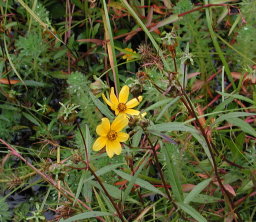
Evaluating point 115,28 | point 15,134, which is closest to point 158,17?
point 115,28

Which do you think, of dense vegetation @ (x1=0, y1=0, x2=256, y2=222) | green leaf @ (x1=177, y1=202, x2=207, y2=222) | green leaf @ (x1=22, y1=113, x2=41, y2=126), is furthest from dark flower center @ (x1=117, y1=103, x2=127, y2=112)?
green leaf @ (x1=22, y1=113, x2=41, y2=126)

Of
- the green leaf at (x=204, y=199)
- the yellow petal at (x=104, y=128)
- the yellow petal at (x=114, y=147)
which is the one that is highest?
the yellow petal at (x=104, y=128)

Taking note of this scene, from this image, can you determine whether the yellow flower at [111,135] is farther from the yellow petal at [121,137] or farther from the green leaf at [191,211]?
the green leaf at [191,211]

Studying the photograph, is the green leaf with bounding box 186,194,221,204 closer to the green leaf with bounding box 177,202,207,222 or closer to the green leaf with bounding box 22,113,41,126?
the green leaf with bounding box 177,202,207,222

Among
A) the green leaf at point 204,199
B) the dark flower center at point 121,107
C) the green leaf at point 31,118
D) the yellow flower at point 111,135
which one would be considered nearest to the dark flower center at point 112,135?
the yellow flower at point 111,135

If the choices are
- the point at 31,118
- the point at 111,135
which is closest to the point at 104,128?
the point at 111,135

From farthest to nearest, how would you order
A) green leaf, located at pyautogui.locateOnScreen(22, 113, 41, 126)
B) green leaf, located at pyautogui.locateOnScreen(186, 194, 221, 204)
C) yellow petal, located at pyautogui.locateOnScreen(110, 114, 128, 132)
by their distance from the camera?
green leaf, located at pyautogui.locateOnScreen(22, 113, 41, 126) < green leaf, located at pyautogui.locateOnScreen(186, 194, 221, 204) < yellow petal, located at pyautogui.locateOnScreen(110, 114, 128, 132)
